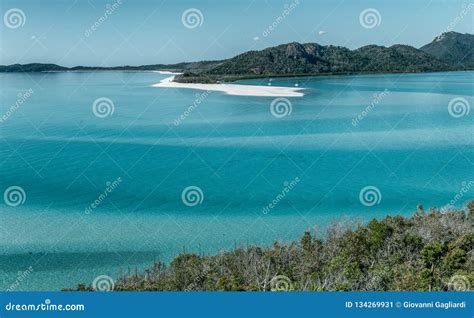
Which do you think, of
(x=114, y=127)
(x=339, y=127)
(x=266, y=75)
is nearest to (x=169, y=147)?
(x=114, y=127)

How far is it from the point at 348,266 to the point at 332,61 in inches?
1301

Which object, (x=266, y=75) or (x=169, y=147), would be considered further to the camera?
(x=266, y=75)

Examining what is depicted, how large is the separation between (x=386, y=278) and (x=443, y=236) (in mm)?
2038

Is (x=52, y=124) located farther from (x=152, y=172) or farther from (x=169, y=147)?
(x=152, y=172)

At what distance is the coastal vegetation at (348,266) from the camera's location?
5895 mm

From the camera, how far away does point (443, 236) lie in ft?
25.1

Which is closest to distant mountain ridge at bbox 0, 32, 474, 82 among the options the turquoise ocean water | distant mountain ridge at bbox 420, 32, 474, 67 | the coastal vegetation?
distant mountain ridge at bbox 420, 32, 474, 67

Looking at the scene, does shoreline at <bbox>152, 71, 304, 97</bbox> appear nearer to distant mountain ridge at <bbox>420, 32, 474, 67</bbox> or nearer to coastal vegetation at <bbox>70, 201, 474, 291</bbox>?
distant mountain ridge at <bbox>420, 32, 474, 67</bbox>

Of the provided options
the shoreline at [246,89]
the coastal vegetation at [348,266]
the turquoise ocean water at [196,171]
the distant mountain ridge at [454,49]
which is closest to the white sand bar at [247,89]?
the shoreline at [246,89]

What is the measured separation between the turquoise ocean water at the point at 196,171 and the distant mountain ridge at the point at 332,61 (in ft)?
23.5

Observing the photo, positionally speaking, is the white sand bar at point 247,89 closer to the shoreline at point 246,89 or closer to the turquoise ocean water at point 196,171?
the shoreline at point 246,89

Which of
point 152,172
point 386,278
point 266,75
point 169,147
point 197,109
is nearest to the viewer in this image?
point 386,278

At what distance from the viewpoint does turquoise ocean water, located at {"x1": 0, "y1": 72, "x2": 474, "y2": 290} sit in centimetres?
1048

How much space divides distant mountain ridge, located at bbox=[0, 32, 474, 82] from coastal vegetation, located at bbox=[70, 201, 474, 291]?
1089 inches
